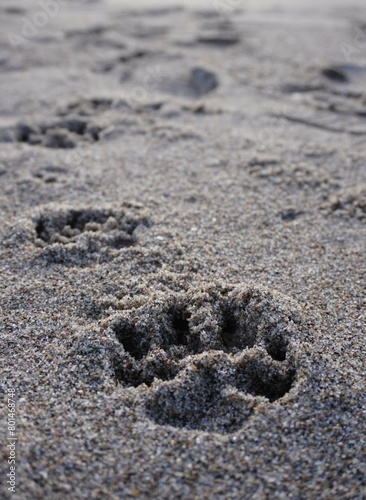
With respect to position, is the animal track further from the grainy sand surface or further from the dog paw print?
the dog paw print

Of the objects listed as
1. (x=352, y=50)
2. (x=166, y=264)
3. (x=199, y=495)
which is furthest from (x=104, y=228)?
(x=352, y=50)

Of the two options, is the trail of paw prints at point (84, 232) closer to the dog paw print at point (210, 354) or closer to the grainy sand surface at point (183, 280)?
the grainy sand surface at point (183, 280)

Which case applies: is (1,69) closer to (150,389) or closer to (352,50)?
(352,50)

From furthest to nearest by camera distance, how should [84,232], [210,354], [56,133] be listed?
[56,133], [84,232], [210,354]

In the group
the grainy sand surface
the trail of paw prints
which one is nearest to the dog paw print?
the grainy sand surface

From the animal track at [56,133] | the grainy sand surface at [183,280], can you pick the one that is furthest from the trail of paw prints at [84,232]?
the animal track at [56,133]

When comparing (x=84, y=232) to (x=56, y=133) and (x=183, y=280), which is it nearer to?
(x=183, y=280)

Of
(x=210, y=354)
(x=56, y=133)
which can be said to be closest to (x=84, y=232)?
(x=210, y=354)
